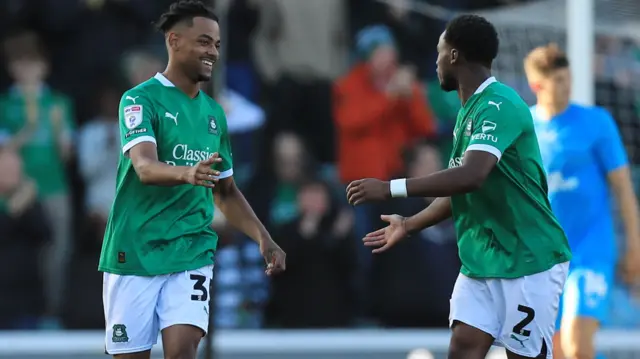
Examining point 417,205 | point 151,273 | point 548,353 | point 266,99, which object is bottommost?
point 548,353

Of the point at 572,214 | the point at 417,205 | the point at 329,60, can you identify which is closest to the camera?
the point at 572,214

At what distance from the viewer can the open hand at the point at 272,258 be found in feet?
20.8

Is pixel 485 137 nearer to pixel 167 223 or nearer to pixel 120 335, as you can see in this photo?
pixel 167 223

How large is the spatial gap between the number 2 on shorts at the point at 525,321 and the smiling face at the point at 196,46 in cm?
189

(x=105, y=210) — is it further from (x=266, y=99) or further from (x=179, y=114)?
(x=179, y=114)

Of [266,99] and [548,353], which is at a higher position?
[266,99]

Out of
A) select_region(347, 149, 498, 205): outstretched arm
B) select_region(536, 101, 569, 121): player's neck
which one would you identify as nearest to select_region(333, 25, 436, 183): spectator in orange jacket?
select_region(536, 101, 569, 121): player's neck

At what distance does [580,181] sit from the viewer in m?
7.99

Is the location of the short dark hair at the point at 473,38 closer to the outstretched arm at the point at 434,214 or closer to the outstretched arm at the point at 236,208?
the outstretched arm at the point at 434,214

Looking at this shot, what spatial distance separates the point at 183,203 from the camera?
20.7 ft

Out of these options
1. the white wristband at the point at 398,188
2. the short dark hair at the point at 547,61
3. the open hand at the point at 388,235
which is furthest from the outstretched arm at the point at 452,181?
the short dark hair at the point at 547,61

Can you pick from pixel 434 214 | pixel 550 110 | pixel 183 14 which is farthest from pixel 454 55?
pixel 550 110

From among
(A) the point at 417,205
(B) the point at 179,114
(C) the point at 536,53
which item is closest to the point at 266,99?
(A) the point at 417,205

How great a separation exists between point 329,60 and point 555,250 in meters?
6.29
